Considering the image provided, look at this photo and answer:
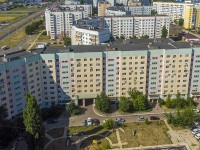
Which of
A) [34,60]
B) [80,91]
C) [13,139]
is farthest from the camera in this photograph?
[80,91]

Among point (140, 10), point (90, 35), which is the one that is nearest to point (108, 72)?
point (90, 35)

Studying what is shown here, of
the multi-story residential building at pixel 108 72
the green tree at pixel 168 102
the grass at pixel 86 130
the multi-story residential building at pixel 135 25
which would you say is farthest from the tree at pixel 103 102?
the multi-story residential building at pixel 135 25

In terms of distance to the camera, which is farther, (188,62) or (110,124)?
(188,62)

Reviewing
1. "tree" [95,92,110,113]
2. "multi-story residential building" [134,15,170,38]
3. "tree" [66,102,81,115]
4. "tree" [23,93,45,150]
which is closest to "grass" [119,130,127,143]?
"tree" [95,92,110,113]

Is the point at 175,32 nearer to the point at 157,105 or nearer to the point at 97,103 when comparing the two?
the point at 157,105

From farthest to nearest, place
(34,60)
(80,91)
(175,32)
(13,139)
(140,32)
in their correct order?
(175,32), (140,32), (80,91), (34,60), (13,139)

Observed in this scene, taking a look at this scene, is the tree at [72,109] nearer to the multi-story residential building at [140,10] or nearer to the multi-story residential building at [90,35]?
Result: the multi-story residential building at [90,35]

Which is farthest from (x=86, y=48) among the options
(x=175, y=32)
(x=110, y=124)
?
(x=175, y=32)
